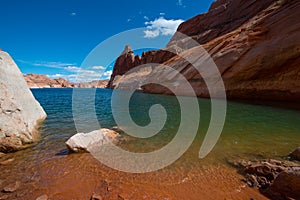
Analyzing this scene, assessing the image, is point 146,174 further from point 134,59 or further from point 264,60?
point 134,59

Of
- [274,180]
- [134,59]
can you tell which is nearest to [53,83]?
[134,59]

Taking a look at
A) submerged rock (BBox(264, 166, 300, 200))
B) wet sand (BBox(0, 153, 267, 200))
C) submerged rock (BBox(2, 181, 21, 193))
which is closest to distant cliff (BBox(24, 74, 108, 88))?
wet sand (BBox(0, 153, 267, 200))

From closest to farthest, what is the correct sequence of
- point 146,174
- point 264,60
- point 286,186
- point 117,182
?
point 286,186, point 117,182, point 146,174, point 264,60

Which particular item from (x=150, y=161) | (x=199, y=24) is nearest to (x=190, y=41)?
(x=199, y=24)

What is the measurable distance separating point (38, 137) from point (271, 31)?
2634cm

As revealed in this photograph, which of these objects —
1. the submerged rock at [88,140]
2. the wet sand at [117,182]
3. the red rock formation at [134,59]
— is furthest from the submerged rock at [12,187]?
the red rock formation at [134,59]

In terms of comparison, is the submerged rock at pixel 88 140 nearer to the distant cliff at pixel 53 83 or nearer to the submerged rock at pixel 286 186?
the submerged rock at pixel 286 186

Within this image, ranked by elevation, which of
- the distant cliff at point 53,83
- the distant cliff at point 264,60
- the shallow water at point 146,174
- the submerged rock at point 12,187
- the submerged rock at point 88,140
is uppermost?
the distant cliff at point 53,83

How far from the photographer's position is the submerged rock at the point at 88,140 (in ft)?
17.9

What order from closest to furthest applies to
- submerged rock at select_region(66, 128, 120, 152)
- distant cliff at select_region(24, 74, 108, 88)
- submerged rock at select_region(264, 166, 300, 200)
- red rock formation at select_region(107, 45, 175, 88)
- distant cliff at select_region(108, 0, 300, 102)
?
submerged rock at select_region(264, 166, 300, 200) < submerged rock at select_region(66, 128, 120, 152) < distant cliff at select_region(108, 0, 300, 102) < red rock formation at select_region(107, 45, 175, 88) < distant cliff at select_region(24, 74, 108, 88)

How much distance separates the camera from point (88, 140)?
600cm

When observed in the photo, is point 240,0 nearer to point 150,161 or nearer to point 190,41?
point 190,41

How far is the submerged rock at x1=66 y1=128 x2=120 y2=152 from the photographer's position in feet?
17.9

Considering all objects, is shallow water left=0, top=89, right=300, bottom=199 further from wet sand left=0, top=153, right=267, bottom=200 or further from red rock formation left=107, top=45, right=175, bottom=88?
red rock formation left=107, top=45, right=175, bottom=88
